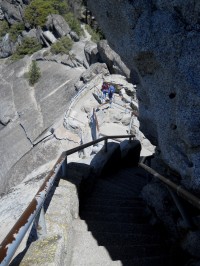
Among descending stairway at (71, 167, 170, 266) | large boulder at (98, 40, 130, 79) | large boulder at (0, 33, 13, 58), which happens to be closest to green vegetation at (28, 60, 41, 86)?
large boulder at (98, 40, 130, 79)

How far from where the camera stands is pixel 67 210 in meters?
5.05

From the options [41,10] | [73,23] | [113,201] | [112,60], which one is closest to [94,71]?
[112,60]

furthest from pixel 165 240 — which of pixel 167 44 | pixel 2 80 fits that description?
pixel 2 80

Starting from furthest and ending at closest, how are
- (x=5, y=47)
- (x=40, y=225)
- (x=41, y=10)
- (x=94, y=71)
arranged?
(x=5, y=47)
(x=41, y=10)
(x=94, y=71)
(x=40, y=225)

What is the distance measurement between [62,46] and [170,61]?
112 ft

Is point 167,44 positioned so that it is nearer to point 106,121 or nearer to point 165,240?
point 165,240

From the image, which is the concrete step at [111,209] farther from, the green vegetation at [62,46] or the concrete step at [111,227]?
the green vegetation at [62,46]

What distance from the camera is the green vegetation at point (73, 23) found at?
138ft

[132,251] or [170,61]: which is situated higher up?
[170,61]

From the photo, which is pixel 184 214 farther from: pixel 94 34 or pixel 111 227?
pixel 94 34

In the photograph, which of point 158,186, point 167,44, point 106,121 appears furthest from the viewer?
point 106,121

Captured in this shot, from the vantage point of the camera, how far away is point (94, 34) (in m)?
42.8

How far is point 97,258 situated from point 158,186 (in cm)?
212

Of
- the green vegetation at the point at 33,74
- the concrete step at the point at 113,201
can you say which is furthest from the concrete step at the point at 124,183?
the green vegetation at the point at 33,74
